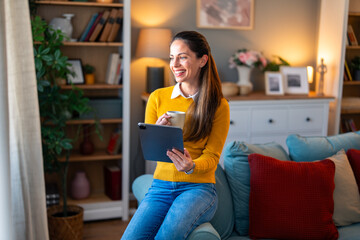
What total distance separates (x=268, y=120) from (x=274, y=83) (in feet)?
1.18

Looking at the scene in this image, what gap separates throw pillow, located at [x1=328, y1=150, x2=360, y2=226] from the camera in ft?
7.17

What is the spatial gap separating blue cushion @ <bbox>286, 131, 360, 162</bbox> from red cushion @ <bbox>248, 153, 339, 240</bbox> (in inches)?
8.6

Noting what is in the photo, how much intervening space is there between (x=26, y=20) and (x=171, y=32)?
147 centimetres

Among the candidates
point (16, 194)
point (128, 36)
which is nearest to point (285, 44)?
point (128, 36)

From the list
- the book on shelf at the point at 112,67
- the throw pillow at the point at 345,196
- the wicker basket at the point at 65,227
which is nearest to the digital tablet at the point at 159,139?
the throw pillow at the point at 345,196

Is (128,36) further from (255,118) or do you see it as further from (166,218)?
(166,218)

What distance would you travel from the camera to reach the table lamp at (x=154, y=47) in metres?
3.36

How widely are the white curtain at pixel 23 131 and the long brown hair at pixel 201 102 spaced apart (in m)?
0.93

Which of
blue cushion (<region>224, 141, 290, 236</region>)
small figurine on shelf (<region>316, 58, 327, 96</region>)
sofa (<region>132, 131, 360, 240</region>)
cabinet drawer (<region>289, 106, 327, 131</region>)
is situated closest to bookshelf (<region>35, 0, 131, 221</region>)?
sofa (<region>132, 131, 360, 240</region>)

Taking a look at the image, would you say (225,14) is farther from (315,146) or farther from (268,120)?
(315,146)

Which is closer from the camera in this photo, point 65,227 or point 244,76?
point 65,227

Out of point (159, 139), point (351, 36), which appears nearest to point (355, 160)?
point (159, 139)

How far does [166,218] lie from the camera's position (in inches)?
68.4

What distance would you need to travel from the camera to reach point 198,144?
185 centimetres
